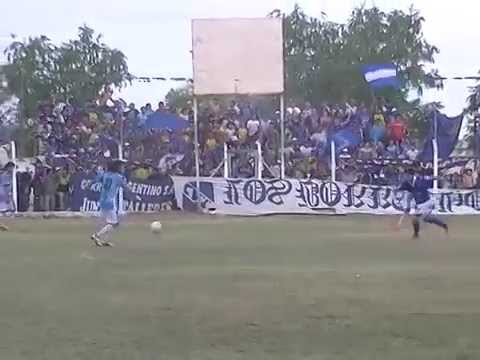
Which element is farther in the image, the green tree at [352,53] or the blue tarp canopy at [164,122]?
the green tree at [352,53]

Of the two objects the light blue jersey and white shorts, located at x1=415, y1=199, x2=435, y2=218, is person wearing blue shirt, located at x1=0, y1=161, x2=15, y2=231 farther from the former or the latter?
white shorts, located at x1=415, y1=199, x2=435, y2=218

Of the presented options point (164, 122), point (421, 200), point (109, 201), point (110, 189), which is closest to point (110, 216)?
point (109, 201)

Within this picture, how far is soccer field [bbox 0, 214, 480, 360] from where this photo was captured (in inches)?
402

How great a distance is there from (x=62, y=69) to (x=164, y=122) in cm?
2370

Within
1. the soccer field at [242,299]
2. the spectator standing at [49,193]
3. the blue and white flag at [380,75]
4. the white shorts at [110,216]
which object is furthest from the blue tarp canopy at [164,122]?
the white shorts at [110,216]

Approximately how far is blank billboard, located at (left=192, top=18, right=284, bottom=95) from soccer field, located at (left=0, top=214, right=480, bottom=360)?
14.1 meters

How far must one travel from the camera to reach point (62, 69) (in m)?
62.2

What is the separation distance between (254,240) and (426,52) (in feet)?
143

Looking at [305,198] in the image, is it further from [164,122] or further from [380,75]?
[380,75]

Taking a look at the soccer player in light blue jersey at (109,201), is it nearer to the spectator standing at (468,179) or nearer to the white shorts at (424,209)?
the white shorts at (424,209)

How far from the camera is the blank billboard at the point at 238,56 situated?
125 ft

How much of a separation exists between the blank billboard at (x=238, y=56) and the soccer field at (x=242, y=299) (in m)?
14.1

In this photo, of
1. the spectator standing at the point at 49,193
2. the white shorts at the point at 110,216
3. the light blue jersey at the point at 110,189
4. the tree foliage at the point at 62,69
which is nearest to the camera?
the white shorts at the point at 110,216

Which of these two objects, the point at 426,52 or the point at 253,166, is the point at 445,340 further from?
the point at 426,52
